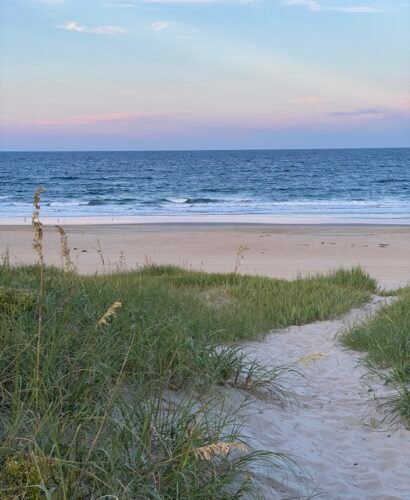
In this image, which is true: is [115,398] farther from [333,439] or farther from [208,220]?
[208,220]

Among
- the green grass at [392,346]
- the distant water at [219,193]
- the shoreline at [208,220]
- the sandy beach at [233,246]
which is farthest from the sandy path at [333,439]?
the distant water at [219,193]

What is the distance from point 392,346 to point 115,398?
3.31 meters

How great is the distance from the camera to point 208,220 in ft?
92.4

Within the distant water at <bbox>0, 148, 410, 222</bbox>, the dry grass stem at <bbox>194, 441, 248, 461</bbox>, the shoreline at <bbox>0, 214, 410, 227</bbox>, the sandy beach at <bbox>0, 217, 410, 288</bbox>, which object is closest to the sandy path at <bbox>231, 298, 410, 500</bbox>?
the dry grass stem at <bbox>194, 441, 248, 461</bbox>

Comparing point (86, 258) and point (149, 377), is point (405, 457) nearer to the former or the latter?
point (149, 377)

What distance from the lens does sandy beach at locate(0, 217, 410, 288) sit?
1446cm

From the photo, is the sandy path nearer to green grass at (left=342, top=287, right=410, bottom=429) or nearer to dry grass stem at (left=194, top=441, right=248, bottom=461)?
green grass at (left=342, top=287, right=410, bottom=429)

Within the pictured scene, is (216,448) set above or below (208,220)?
above

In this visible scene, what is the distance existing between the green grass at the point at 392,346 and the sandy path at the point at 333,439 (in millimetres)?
155

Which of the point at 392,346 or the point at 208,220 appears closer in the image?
the point at 392,346

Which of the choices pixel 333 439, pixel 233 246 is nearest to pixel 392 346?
pixel 333 439

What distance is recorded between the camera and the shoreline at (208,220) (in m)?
26.1

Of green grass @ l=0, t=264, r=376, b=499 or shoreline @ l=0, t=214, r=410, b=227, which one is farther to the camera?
shoreline @ l=0, t=214, r=410, b=227

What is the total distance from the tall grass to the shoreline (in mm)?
19943
